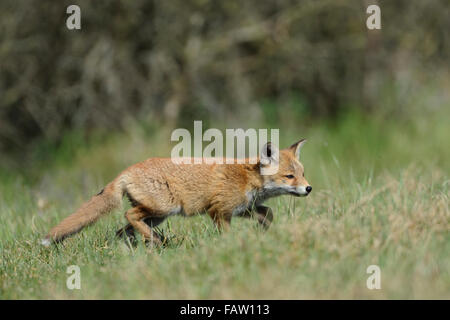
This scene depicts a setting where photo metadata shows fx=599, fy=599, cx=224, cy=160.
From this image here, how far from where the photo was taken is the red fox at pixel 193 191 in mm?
6426

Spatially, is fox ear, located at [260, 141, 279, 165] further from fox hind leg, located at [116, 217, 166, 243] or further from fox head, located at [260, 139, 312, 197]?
fox hind leg, located at [116, 217, 166, 243]

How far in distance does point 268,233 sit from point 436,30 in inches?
458

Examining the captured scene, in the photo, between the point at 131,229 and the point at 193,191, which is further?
the point at 131,229

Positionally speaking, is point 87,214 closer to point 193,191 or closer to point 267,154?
point 193,191

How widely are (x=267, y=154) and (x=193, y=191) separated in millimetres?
942

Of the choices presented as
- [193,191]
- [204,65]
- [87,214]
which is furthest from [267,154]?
[204,65]

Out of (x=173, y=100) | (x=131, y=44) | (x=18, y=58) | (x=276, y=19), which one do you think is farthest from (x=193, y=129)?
(x=18, y=58)

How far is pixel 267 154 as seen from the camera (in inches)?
267

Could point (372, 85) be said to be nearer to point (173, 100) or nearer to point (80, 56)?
point (173, 100)

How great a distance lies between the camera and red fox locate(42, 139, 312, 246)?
6426mm

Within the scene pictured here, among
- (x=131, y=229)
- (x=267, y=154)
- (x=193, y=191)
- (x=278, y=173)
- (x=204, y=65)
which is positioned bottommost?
(x=131, y=229)

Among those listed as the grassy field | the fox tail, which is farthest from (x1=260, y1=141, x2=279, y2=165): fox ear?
the fox tail

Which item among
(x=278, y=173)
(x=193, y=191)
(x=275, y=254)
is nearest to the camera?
(x=275, y=254)

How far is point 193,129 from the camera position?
14469 millimetres
